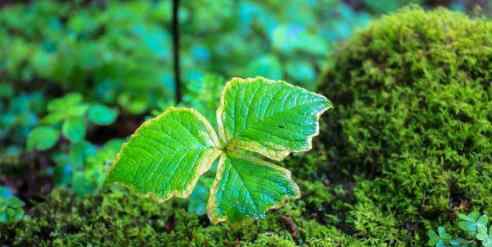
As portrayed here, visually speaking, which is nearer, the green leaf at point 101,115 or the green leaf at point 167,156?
the green leaf at point 167,156

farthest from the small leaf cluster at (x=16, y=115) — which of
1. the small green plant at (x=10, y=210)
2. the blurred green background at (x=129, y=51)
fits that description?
the small green plant at (x=10, y=210)

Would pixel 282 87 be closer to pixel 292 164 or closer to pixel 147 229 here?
pixel 292 164

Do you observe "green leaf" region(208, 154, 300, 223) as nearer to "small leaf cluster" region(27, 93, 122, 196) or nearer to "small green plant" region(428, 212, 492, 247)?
"small green plant" region(428, 212, 492, 247)

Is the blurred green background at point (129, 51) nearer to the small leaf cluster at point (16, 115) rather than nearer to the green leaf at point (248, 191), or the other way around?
the small leaf cluster at point (16, 115)

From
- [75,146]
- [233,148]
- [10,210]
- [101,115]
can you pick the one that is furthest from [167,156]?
[101,115]

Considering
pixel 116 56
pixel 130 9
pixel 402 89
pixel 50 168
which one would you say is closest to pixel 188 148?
pixel 402 89

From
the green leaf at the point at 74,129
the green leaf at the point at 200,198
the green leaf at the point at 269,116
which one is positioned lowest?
the green leaf at the point at 200,198
